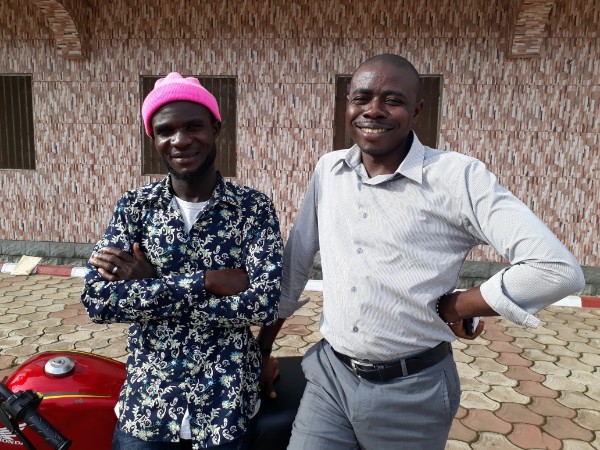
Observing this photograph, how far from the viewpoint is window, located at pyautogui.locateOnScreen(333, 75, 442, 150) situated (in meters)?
5.59

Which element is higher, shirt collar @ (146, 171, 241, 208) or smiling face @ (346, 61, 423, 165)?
smiling face @ (346, 61, 423, 165)

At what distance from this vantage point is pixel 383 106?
1.48m

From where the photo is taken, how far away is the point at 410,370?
1481 mm

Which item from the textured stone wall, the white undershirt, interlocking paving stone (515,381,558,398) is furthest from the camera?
the textured stone wall

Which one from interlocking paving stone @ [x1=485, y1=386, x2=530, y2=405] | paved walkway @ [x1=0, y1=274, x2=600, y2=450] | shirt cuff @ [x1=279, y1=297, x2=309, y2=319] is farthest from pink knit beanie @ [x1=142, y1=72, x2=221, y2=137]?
interlocking paving stone @ [x1=485, y1=386, x2=530, y2=405]

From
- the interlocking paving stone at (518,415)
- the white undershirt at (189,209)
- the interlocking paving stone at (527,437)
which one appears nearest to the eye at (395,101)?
the white undershirt at (189,209)

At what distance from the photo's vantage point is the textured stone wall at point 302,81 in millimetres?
5383

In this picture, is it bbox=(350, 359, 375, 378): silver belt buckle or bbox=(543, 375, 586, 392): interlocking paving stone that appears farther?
bbox=(543, 375, 586, 392): interlocking paving stone

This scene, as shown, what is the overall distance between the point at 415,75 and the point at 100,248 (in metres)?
1.17

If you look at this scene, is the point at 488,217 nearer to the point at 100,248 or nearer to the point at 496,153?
the point at 100,248

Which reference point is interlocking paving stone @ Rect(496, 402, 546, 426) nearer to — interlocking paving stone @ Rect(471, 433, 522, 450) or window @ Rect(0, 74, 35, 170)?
interlocking paving stone @ Rect(471, 433, 522, 450)

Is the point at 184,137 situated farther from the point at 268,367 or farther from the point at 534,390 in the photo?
the point at 534,390

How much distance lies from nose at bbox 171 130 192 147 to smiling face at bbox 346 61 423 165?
544 millimetres

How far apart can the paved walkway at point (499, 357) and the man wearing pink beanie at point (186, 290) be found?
74.2 inches
